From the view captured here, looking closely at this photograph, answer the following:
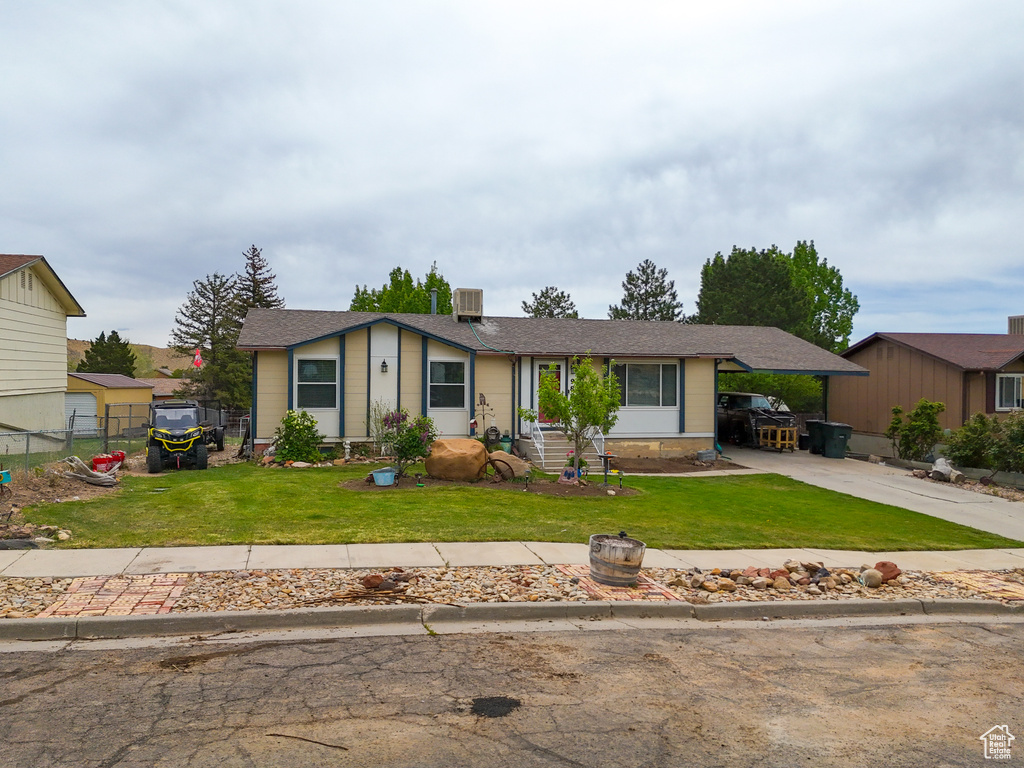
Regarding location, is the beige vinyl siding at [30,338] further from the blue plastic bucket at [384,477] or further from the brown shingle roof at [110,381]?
the brown shingle roof at [110,381]

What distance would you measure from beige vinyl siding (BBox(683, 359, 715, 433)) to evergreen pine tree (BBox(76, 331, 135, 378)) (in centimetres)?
5285

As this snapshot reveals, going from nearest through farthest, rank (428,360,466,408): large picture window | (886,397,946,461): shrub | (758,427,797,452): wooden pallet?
1. (428,360,466,408): large picture window
2. (886,397,946,461): shrub
3. (758,427,797,452): wooden pallet

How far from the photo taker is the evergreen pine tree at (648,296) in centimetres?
5897

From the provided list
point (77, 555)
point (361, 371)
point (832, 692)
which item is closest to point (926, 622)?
point (832, 692)

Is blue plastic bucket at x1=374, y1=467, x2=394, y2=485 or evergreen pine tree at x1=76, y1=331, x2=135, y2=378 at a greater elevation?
evergreen pine tree at x1=76, y1=331, x2=135, y2=378

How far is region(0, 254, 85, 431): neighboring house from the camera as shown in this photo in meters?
18.7

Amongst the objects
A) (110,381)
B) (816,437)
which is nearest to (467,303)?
(816,437)

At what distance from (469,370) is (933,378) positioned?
18042mm

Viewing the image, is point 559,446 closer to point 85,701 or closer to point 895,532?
point 895,532

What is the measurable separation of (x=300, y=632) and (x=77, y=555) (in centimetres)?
389

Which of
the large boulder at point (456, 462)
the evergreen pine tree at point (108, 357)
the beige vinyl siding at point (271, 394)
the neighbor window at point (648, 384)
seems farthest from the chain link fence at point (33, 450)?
the evergreen pine tree at point (108, 357)

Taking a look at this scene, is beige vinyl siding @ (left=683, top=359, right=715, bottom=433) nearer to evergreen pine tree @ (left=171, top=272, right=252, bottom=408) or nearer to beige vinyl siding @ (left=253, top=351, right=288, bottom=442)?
beige vinyl siding @ (left=253, top=351, right=288, bottom=442)

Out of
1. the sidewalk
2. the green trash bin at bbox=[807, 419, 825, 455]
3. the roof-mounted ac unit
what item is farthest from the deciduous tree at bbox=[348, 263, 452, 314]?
the sidewalk

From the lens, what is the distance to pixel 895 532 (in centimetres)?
1230
